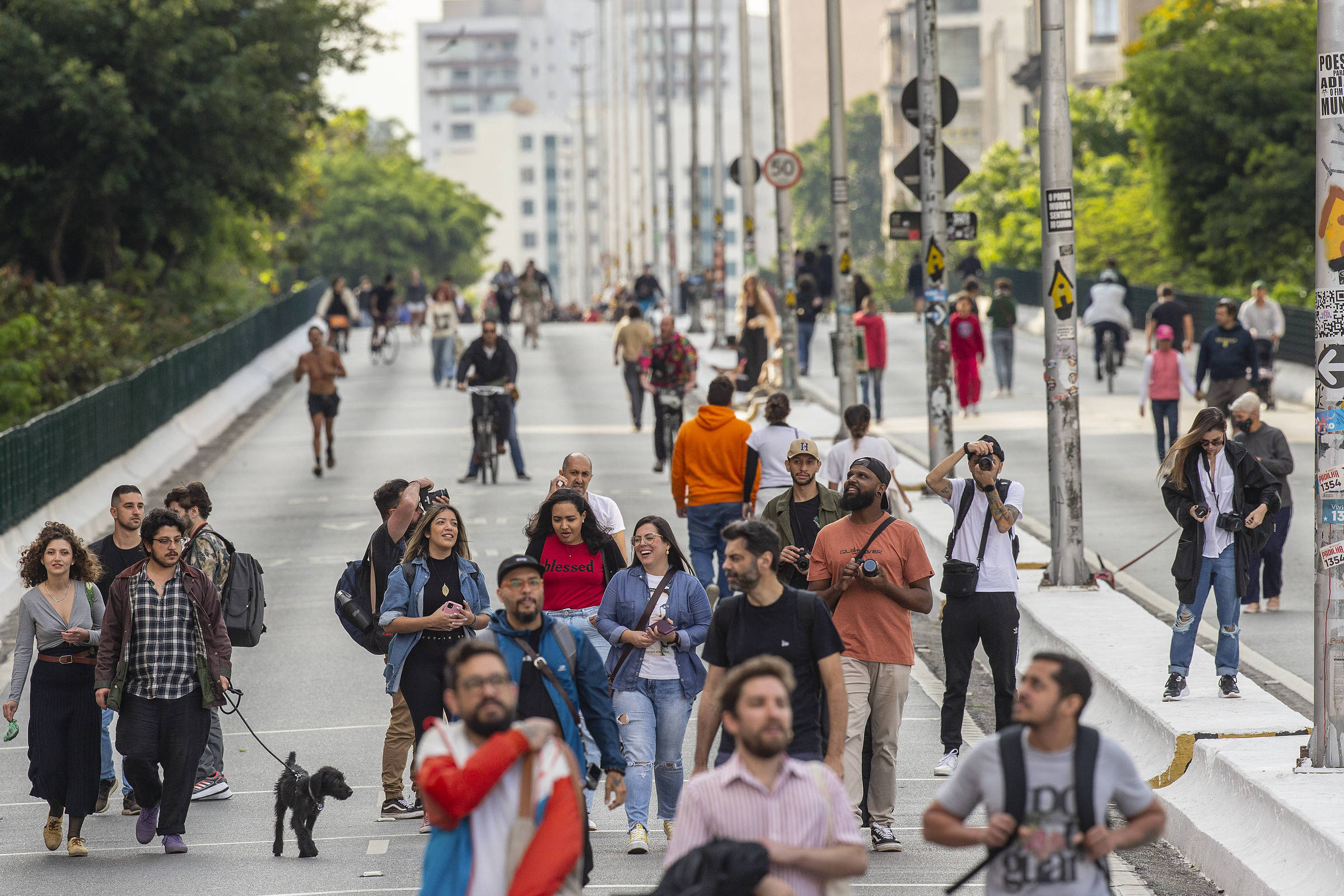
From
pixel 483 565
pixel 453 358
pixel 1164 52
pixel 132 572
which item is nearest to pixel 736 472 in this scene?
pixel 483 565

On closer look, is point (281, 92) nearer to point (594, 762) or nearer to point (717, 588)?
point (717, 588)

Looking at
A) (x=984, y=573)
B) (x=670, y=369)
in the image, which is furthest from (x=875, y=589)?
(x=670, y=369)

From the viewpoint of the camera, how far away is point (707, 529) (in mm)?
15461

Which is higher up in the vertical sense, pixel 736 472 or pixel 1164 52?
pixel 1164 52

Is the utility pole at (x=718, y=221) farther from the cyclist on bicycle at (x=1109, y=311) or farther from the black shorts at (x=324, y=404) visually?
the black shorts at (x=324, y=404)

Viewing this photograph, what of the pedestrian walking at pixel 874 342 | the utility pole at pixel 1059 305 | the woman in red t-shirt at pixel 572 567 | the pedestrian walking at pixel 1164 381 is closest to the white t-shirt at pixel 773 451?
the utility pole at pixel 1059 305

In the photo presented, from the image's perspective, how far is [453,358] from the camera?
38781mm

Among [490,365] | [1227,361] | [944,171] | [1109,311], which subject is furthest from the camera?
[1109,311]

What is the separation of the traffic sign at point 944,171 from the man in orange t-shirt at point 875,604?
11109 millimetres

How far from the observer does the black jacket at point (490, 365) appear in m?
24.5

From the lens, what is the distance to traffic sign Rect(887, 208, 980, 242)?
20.8 metres

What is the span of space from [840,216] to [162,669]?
18529 mm

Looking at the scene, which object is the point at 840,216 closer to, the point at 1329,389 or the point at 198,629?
the point at 1329,389

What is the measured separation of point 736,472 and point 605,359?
29.3 meters
